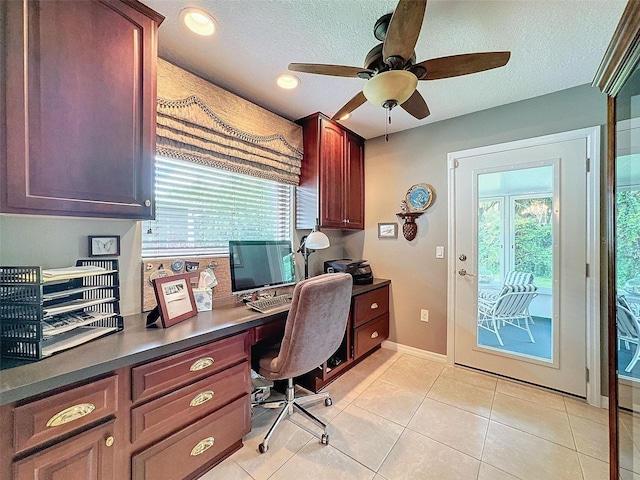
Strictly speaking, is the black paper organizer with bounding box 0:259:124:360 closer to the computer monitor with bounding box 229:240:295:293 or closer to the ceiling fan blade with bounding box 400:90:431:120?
the computer monitor with bounding box 229:240:295:293

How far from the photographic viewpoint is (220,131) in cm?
184

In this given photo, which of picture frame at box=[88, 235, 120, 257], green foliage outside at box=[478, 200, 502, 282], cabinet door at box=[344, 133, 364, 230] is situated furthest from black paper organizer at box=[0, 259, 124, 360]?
green foliage outside at box=[478, 200, 502, 282]

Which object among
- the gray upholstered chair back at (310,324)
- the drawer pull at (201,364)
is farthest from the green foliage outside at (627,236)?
the drawer pull at (201,364)

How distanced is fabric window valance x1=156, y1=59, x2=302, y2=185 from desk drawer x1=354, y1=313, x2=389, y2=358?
63.3 inches

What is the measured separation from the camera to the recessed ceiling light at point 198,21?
1.32 meters

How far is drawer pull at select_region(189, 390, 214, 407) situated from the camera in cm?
127

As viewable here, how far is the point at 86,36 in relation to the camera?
1107mm

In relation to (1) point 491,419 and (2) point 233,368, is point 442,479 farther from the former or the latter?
(2) point 233,368

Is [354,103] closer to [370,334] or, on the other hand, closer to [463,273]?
[463,273]

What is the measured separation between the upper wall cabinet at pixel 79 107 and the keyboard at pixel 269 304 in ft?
2.73

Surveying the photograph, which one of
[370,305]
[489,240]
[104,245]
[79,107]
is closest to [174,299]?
[104,245]

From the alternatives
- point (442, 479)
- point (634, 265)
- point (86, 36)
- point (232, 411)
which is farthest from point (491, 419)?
point (86, 36)

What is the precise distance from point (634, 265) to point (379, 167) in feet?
7.19

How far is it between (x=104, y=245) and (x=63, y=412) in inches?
33.4
